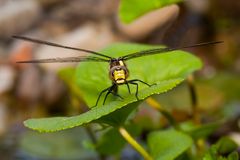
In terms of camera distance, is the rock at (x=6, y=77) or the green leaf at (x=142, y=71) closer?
the green leaf at (x=142, y=71)

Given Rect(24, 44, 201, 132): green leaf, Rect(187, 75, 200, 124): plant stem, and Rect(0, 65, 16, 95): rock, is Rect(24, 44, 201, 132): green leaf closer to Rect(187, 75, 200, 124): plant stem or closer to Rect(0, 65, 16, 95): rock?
Rect(187, 75, 200, 124): plant stem

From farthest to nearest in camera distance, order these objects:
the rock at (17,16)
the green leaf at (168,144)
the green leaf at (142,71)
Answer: the rock at (17,16), the green leaf at (142,71), the green leaf at (168,144)

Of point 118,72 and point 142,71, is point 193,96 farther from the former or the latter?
point 118,72

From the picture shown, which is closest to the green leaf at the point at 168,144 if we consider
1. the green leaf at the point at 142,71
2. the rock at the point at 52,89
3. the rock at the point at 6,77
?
the green leaf at the point at 142,71

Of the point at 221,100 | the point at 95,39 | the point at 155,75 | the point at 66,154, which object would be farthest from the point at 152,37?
the point at 155,75

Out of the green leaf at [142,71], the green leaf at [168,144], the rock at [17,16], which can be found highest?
the rock at [17,16]

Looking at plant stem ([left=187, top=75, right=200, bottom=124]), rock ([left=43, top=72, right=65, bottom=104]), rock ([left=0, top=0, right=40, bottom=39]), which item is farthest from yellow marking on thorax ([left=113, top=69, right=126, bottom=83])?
rock ([left=0, top=0, right=40, bottom=39])

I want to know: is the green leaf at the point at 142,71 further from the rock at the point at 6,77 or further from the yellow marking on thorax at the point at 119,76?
the rock at the point at 6,77

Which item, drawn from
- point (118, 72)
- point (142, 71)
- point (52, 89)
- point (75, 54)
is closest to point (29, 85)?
point (52, 89)

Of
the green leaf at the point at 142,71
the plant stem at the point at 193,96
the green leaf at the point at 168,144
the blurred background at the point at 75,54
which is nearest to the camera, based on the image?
the green leaf at the point at 168,144
